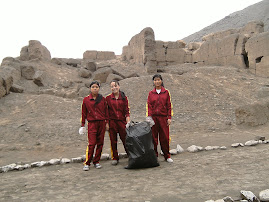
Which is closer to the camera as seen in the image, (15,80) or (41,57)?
(15,80)

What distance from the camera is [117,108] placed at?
4066mm

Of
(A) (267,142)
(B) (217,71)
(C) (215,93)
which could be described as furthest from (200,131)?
(B) (217,71)

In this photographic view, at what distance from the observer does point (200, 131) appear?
702 cm

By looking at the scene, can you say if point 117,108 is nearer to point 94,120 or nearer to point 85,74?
point 94,120

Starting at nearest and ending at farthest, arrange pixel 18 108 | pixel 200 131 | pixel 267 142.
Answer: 1. pixel 267 142
2. pixel 200 131
3. pixel 18 108

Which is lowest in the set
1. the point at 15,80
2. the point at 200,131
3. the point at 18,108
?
the point at 200,131

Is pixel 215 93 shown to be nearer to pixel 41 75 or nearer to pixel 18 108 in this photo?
pixel 18 108

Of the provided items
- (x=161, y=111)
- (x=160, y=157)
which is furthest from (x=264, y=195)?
(x=160, y=157)

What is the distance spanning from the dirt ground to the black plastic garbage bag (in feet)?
0.40

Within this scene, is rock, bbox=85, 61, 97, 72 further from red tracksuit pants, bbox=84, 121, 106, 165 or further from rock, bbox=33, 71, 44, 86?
red tracksuit pants, bbox=84, 121, 106, 165

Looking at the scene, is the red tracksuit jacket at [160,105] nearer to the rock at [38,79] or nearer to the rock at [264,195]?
the rock at [264,195]

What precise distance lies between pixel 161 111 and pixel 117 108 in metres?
0.77

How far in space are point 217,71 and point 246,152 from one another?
28.2ft

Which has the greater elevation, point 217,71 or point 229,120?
point 217,71
